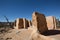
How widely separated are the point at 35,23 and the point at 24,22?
13.4m

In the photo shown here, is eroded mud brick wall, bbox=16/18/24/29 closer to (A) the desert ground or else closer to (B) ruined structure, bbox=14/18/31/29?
(B) ruined structure, bbox=14/18/31/29

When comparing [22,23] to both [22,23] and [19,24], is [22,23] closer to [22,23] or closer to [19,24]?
[22,23]

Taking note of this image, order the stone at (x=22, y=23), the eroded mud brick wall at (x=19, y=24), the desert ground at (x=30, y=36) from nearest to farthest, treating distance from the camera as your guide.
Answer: the desert ground at (x=30, y=36) → the stone at (x=22, y=23) → the eroded mud brick wall at (x=19, y=24)

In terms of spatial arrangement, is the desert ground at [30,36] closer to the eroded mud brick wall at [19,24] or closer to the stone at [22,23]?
the stone at [22,23]

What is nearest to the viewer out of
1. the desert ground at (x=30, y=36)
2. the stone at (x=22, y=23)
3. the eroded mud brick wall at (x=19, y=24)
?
the desert ground at (x=30, y=36)

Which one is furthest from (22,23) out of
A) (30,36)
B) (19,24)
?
(30,36)

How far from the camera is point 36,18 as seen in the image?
12.2 meters

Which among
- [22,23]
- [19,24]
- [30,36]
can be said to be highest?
[22,23]

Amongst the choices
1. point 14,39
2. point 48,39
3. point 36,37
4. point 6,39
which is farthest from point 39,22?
point 6,39

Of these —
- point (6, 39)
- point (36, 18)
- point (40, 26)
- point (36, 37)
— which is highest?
point (36, 18)

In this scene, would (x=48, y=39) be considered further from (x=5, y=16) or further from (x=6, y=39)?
(x=5, y=16)

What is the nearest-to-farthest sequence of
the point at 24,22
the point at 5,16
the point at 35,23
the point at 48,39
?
the point at 48,39 < the point at 35,23 < the point at 24,22 < the point at 5,16

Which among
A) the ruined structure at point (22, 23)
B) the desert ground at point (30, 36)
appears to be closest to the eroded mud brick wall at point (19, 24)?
the ruined structure at point (22, 23)

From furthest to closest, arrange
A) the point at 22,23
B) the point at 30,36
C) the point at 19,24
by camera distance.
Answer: the point at 22,23
the point at 19,24
the point at 30,36
